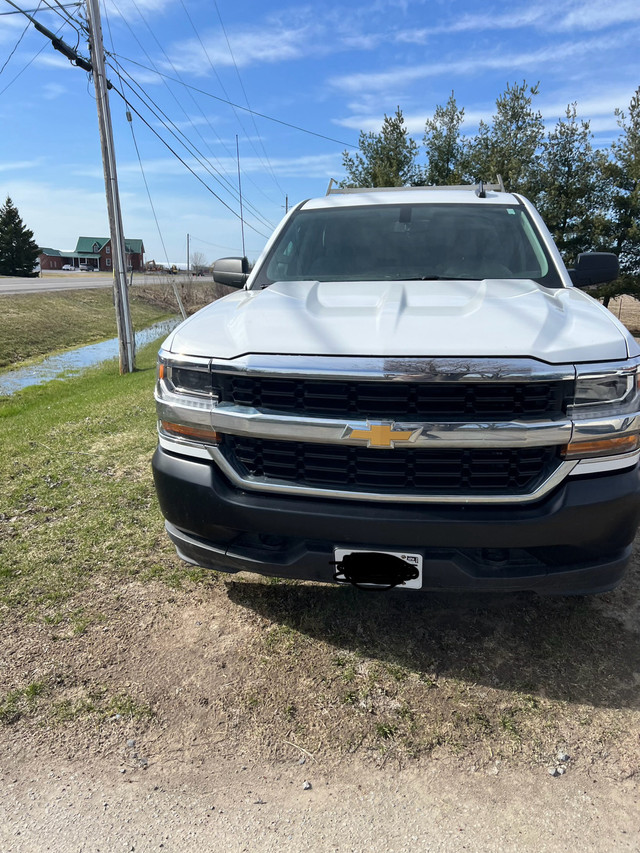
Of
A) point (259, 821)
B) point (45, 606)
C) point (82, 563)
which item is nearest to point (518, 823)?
point (259, 821)

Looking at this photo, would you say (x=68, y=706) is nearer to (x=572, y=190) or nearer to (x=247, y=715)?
(x=247, y=715)

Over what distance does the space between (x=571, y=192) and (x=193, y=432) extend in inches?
936

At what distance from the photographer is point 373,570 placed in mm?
2414

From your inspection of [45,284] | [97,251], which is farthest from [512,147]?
[97,251]

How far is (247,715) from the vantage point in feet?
7.83

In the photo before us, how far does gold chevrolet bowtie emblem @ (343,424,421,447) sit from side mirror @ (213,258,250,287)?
2211 mm

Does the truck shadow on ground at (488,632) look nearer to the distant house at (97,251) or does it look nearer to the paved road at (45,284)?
the paved road at (45,284)

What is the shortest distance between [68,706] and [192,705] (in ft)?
1.63

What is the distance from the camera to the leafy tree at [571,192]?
73.3ft

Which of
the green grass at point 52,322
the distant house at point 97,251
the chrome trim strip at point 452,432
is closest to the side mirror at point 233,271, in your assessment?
the chrome trim strip at point 452,432

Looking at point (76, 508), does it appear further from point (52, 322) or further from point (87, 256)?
point (87, 256)

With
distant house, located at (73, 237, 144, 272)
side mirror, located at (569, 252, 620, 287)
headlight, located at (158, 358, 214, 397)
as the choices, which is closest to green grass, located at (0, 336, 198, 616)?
headlight, located at (158, 358, 214, 397)

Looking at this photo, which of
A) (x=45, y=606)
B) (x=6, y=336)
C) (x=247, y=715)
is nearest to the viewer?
(x=247, y=715)

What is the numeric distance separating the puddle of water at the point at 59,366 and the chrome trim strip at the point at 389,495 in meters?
12.1
